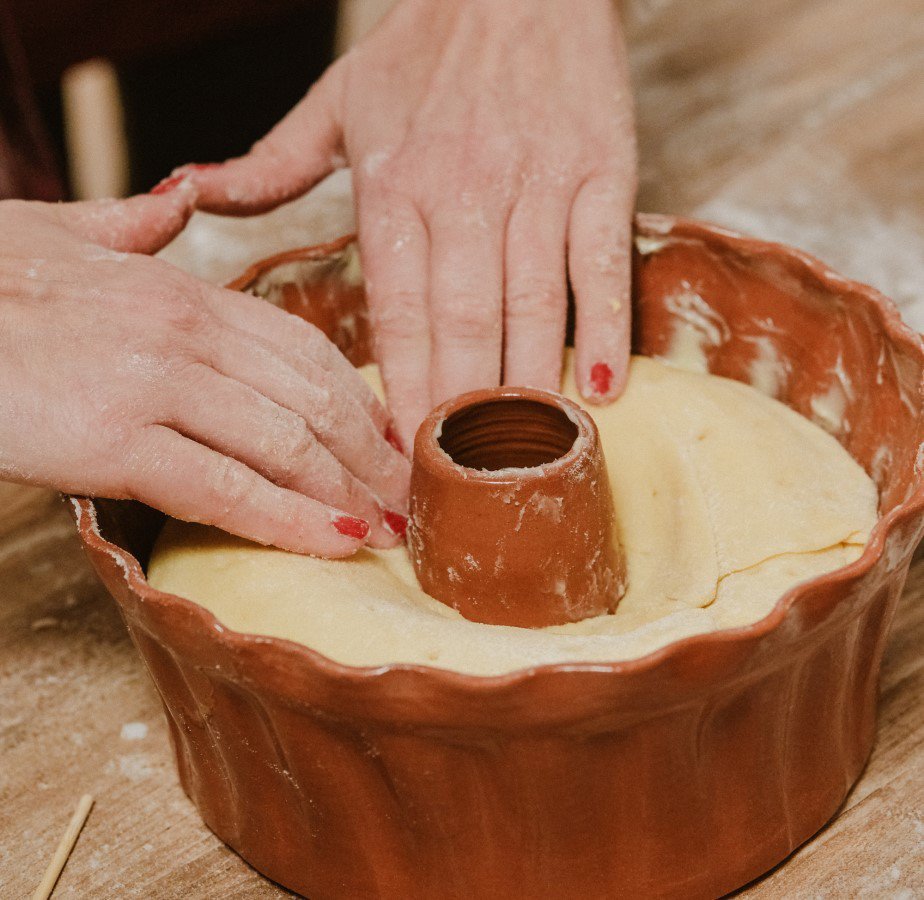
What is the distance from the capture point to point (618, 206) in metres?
1.23

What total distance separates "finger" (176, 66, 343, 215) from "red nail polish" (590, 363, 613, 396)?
1.44ft

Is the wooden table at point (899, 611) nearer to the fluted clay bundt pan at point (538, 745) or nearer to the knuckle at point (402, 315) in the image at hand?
the fluted clay bundt pan at point (538, 745)

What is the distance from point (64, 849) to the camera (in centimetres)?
99

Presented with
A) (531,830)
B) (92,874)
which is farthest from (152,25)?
(531,830)

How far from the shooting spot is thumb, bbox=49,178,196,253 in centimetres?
112

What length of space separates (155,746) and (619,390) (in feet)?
1.95

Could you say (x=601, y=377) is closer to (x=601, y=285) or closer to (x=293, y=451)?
(x=601, y=285)

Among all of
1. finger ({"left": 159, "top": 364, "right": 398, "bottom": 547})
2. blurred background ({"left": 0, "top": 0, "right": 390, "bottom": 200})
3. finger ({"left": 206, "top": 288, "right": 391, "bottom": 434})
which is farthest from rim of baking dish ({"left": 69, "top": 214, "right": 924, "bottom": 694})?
blurred background ({"left": 0, "top": 0, "right": 390, "bottom": 200})

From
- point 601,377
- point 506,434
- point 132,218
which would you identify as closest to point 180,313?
point 132,218

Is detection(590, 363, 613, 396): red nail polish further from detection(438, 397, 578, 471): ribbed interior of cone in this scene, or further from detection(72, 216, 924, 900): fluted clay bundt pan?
detection(72, 216, 924, 900): fluted clay bundt pan

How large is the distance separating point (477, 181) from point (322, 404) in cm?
38

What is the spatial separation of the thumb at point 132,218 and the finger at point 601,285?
1.40ft

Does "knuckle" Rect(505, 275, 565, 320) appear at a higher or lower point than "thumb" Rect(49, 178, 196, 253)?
lower

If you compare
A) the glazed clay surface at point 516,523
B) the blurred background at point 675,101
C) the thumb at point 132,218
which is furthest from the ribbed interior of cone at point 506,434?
the blurred background at point 675,101
